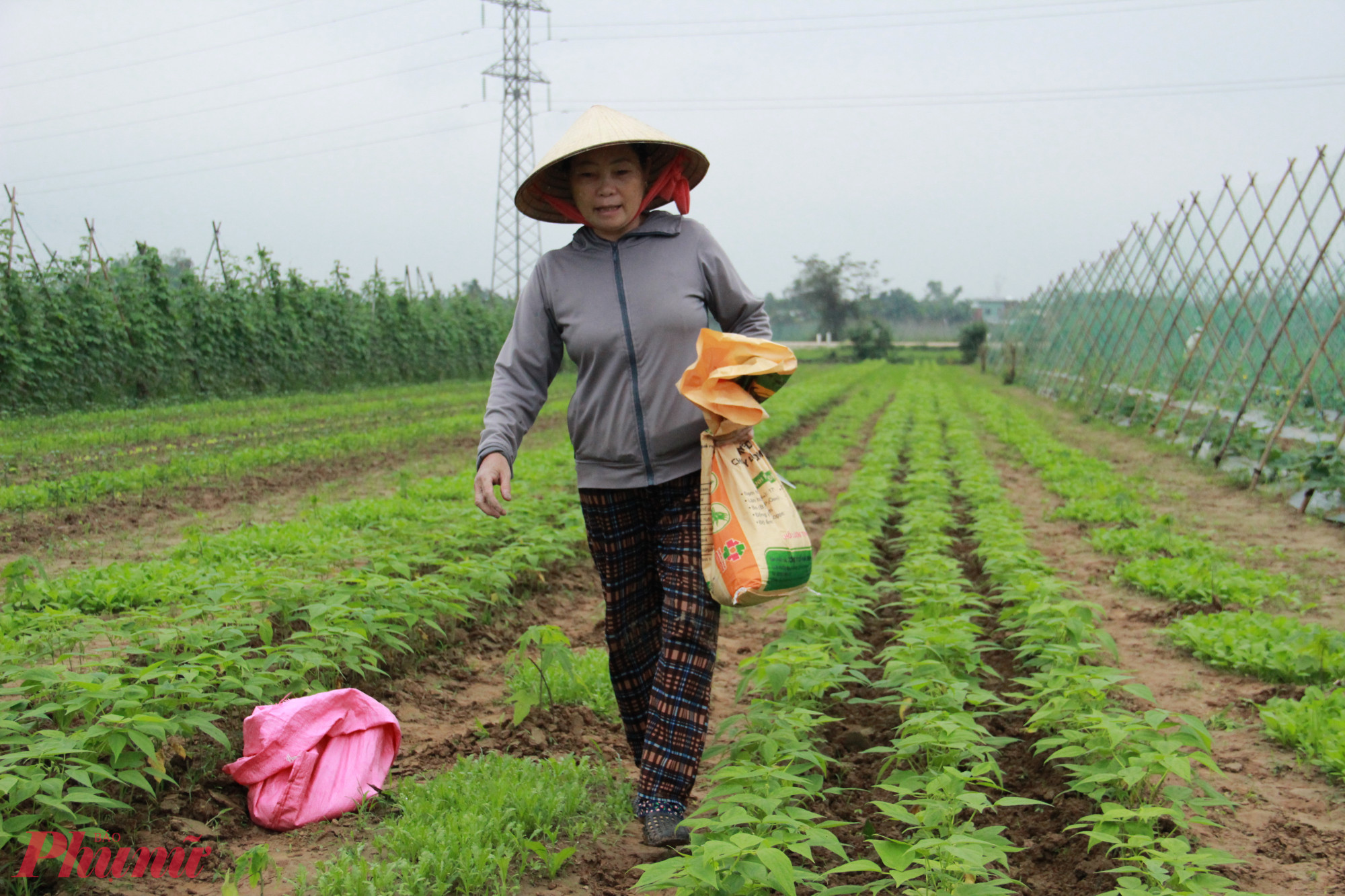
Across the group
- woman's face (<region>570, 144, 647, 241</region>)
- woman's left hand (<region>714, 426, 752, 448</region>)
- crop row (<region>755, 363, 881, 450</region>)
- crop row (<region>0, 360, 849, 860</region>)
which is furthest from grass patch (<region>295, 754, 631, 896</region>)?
crop row (<region>755, 363, 881, 450</region>)

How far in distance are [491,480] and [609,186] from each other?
0.93 metres

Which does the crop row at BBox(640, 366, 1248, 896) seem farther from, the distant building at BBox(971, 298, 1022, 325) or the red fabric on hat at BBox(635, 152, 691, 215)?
the distant building at BBox(971, 298, 1022, 325)

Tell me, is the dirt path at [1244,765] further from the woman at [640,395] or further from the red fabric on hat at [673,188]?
the red fabric on hat at [673,188]

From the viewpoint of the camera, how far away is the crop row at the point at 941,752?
229 cm

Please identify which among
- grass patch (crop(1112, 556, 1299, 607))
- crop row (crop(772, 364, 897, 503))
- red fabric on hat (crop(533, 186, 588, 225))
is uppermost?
red fabric on hat (crop(533, 186, 588, 225))

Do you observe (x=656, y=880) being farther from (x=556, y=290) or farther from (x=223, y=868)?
(x=556, y=290)

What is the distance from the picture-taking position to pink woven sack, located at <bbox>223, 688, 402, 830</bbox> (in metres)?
2.93

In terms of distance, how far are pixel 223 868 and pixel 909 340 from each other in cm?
7623

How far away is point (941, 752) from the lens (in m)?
3.15

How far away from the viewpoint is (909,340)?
75.6m

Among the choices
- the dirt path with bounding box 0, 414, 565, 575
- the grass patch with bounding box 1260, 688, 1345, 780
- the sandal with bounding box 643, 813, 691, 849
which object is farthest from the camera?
the dirt path with bounding box 0, 414, 565, 575

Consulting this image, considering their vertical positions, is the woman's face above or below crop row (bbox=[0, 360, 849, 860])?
above

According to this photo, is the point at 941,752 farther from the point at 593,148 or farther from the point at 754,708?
the point at 593,148

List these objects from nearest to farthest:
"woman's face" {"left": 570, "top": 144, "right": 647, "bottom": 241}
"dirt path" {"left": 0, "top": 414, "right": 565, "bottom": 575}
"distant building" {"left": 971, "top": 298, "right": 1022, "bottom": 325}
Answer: "woman's face" {"left": 570, "top": 144, "right": 647, "bottom": 241}
"dirt path" {"left": 0, "top": 414, "right": 565, "bottom": 575}
"distant building" {"left": 971, "top": 298, "right": 1022, "bottom": 325}
